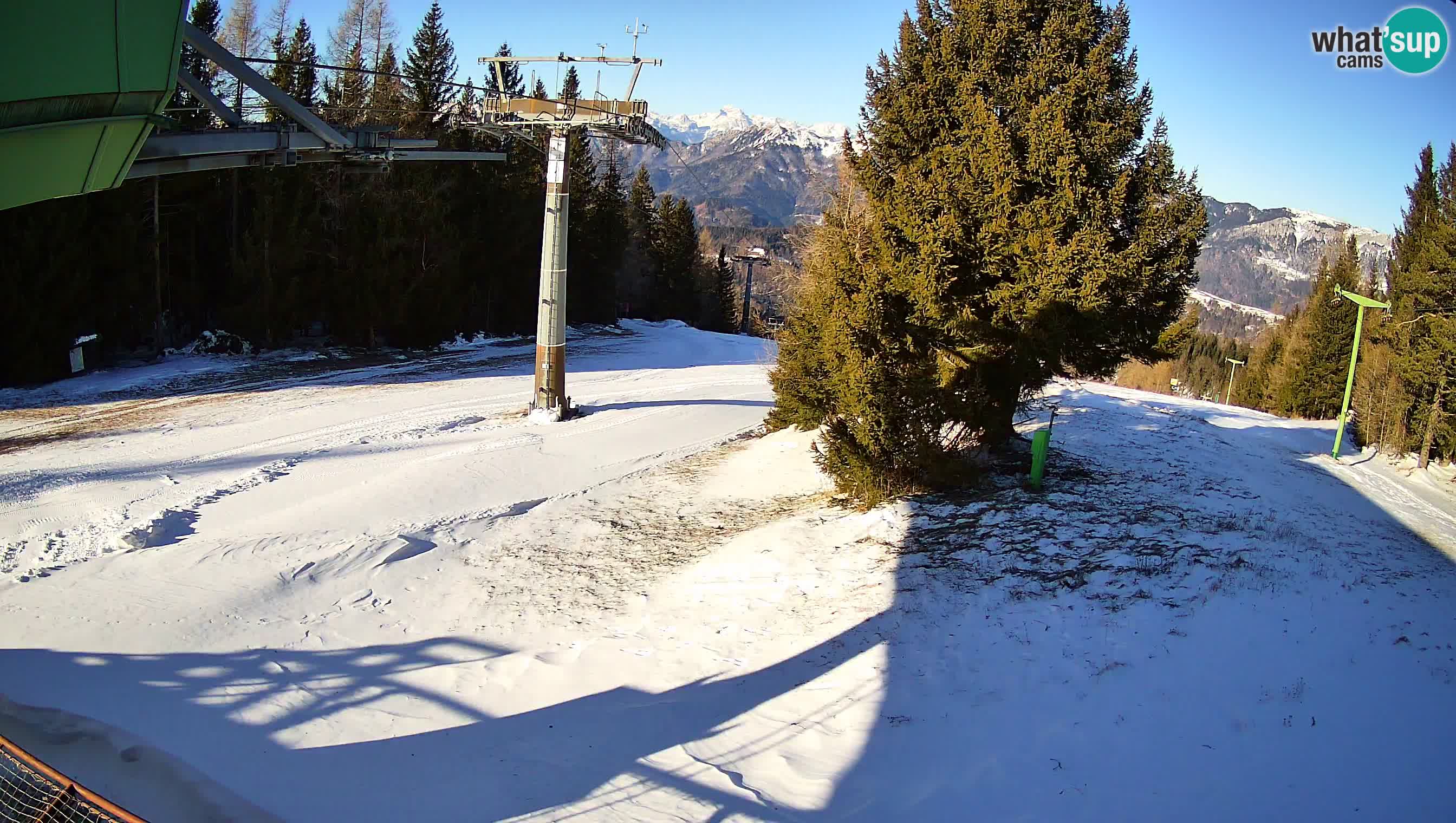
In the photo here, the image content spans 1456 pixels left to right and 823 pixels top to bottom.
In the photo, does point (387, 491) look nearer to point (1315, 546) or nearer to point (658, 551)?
point (658, 551)

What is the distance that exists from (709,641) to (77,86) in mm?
6556

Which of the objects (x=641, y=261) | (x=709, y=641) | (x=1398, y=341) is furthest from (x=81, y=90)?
(x=641, y=261)

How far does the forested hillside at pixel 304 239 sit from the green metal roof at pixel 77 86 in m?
8.37

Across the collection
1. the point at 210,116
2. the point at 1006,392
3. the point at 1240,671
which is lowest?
the point at 1240,671

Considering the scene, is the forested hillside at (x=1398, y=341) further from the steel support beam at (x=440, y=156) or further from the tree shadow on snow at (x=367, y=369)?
the tree shadow on snow at (x=367, y=369)

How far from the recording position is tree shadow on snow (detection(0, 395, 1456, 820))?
5.59 m

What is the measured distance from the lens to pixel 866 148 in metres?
14.4

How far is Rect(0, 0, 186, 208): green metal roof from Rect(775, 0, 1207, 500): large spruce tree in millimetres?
8496

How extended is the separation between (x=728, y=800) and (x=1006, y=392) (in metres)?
9.55

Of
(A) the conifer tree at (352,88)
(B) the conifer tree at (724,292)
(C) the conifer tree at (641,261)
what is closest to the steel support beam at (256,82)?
(A) the conifer tree at (352,88)

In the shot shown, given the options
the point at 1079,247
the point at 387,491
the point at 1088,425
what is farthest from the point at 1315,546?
the point at 387,491

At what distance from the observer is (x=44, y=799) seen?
430cm

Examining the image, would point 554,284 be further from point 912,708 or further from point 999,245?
point 912,708

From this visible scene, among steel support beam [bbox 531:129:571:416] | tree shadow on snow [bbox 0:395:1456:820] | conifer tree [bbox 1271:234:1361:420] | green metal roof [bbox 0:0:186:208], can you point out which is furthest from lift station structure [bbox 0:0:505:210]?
conifer tree [bbox 1271:234:1361:420]
